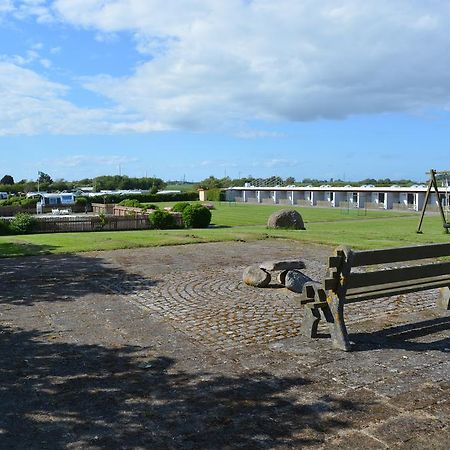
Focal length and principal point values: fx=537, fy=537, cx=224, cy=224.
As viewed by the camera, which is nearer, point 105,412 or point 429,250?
point 105,412

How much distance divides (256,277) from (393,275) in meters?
3.82

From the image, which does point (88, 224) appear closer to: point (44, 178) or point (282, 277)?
point (282, 277)

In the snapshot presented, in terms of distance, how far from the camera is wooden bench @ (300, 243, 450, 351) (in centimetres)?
603

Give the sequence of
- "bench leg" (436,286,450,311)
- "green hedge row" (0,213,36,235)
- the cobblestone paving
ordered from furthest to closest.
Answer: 1. "green hedge row" (0,213,36,235)
2. "bench leg" (436,286,450,311)
3. the cobblestone paving

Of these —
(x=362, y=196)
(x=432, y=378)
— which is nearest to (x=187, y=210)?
(x=432, y=378)

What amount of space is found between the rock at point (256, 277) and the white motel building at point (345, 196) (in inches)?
1567

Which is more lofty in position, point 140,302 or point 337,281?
point 337,281

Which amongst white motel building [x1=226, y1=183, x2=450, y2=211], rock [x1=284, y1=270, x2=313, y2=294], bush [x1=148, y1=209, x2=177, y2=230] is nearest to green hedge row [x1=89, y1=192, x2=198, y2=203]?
white motel building [x1=226, y1=183, x2=450, y2=211]

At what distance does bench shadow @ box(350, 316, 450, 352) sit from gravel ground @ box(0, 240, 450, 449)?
0.08ft

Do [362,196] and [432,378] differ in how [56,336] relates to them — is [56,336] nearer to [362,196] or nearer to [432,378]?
[432,378]

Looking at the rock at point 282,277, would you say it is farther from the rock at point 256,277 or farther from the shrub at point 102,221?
the shrub at point 102,221

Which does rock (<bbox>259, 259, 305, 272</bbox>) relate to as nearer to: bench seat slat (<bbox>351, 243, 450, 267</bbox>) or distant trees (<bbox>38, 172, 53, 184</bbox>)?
bench seat slat (<bbox>351, 243, 450, 267</bbox>)

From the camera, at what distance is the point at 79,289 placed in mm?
9773

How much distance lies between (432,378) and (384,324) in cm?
206
